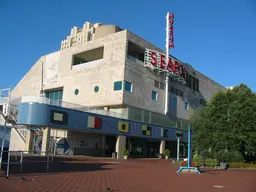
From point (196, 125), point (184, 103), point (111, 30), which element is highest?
point (111, 30)

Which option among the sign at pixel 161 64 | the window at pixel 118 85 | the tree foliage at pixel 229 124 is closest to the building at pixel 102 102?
the window at pixel 118 85

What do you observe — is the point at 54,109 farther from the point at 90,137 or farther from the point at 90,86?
the point at 90,86

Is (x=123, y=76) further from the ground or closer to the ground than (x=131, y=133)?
further from the ground

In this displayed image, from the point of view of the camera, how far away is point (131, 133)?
1583 inches

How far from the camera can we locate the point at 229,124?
27.8 metres

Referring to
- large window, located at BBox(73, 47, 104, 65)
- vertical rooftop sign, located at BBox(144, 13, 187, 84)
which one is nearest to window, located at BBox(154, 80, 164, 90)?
vertical rooftop sign, located at BBox(144, 13, 187, 84)

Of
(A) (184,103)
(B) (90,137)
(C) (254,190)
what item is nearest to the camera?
(C) (254,190)

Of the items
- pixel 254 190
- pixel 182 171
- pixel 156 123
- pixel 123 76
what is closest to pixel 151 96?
pixel 156 123

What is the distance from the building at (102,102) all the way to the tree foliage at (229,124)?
42.4 ft

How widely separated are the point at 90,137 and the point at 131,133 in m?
5.75

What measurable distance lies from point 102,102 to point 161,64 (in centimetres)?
1184

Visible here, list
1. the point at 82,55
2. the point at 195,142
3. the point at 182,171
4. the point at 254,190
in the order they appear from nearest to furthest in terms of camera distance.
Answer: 1. the point at 254,190
2. the point at 182,171
3. the point at 195,142
4. the point at 82,55

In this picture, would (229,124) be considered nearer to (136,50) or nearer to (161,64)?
(161,64)

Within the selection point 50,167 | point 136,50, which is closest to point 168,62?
point 136,50
